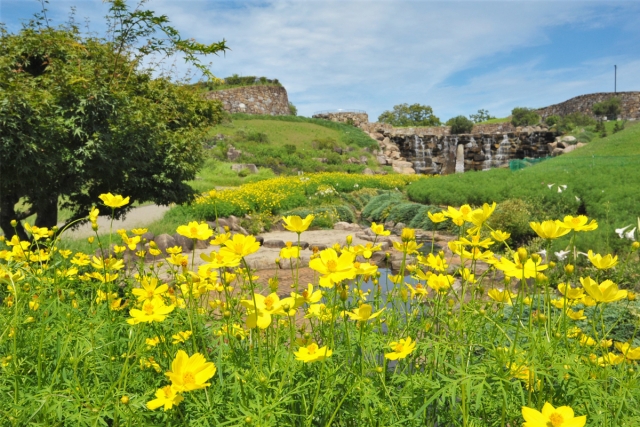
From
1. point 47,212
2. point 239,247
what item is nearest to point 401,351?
point 239,247

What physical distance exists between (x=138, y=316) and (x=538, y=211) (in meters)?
8.78

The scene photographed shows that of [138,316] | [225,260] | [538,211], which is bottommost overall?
[538,211]

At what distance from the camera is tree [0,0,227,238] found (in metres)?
3.85

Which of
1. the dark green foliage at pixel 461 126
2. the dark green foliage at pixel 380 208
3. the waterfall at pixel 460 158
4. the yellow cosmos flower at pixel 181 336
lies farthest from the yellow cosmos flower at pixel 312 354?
the dark green foliage at pixel 461 126

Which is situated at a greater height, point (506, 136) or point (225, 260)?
point (506, 136)

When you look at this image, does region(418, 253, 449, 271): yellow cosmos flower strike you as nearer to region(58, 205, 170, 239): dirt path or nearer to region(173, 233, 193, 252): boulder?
region(173, 233, 193, 252): boulder

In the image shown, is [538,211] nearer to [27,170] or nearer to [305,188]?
[305,188]

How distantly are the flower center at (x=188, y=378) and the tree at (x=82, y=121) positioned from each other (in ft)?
12.1

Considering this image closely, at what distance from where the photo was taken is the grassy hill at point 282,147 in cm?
A: 1802

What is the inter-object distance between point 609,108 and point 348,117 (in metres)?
20.8

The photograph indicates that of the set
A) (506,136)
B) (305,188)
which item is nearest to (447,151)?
(506,136)

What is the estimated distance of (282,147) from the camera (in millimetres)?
22969

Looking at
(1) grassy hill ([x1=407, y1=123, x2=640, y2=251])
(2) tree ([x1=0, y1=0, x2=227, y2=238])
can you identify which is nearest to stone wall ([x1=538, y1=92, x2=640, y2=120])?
(1) grassy hill ([x1=407, y1=123, x2=640, y2=251])

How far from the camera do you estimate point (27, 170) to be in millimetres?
3787
